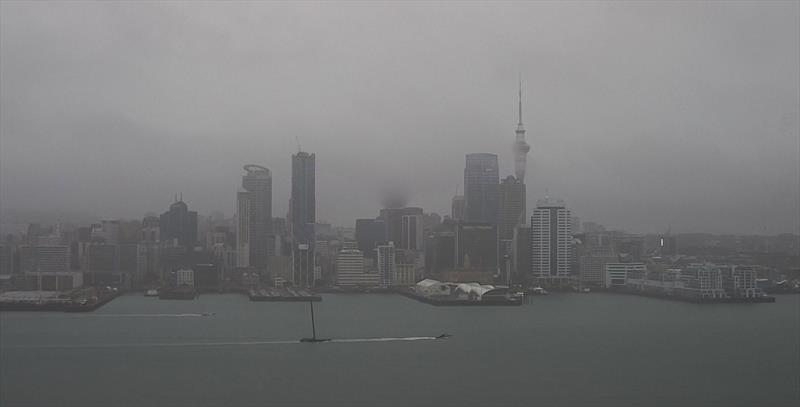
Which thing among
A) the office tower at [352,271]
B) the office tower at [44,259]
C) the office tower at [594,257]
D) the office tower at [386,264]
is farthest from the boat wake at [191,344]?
the office tower at [594,257]

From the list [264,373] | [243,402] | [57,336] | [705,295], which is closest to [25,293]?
[57,336]

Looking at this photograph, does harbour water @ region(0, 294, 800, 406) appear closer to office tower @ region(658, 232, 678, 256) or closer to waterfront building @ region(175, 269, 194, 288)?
waterfront building @ region(175, 269, 194, 288)

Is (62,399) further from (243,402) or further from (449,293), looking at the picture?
(449,293)

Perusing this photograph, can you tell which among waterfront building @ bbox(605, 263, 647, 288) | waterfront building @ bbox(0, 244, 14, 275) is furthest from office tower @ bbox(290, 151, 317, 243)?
waterfront building @ bbox(0, 244, 14, 275)

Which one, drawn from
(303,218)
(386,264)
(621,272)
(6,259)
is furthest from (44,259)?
(621,272)

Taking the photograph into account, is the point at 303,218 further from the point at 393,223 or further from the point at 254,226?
the point at 393,223

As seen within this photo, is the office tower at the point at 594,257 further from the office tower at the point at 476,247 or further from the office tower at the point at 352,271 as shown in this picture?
the office tower at the point at 352,271
